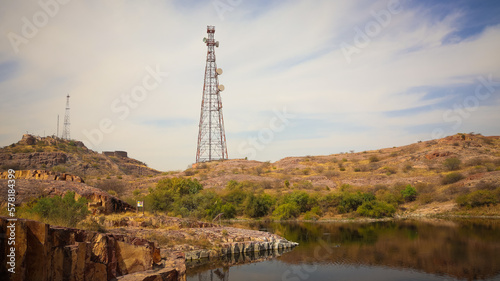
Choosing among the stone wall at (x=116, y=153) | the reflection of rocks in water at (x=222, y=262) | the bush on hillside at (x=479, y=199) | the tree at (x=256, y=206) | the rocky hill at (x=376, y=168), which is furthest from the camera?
the stone wall at (x=116, y=153)

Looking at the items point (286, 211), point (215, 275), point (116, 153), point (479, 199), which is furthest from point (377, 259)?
point (116, 153)

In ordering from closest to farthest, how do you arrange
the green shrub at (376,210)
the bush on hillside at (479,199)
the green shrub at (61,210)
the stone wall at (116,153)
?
the green shrub at (61,210) → the bush on hillside at (479,199) → the green shrub at (376,210) → the stone wall at (116,153)

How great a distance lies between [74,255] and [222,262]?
54.4 ft

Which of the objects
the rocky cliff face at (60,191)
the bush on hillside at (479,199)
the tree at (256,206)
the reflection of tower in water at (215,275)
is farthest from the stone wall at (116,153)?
the reflection of tower in water at (215,275)

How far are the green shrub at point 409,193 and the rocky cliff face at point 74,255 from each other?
1909 inches

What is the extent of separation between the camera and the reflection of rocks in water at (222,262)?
71.1 feet

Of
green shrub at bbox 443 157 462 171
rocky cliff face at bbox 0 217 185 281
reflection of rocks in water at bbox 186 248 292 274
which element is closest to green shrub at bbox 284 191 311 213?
reflection of rocks in water at bbox 186 248 292 274

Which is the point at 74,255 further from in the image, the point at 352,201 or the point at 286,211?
the point at 352,201

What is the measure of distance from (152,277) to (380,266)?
1724 centimetres

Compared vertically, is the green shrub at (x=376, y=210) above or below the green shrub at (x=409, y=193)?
below

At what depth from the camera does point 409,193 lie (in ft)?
177

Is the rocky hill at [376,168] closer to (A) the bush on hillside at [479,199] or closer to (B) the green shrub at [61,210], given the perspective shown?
(A) the bush on hillside at [479,199]

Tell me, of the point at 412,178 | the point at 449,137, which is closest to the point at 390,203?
the point at 412,178

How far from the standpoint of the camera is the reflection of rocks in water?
21.7m
